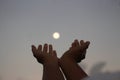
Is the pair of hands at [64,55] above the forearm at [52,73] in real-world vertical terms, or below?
above

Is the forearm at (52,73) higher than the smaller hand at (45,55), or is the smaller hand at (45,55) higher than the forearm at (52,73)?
the smaller hand at (45,55)

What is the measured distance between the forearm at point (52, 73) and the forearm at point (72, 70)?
0.06ft

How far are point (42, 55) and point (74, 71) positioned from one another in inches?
4.7

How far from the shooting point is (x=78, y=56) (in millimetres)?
625

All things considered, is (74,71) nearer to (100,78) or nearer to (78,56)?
(78,56)

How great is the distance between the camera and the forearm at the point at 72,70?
517 mm

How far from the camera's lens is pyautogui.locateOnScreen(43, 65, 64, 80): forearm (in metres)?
0.52

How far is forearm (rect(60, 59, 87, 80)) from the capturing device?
0.52 meters

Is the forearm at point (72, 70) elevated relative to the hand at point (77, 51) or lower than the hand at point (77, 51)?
lower

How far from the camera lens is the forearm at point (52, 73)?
516 millimetres

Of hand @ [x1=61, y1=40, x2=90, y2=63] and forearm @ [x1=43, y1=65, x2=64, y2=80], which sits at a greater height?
hand @ [x1=61, y1=40, x2=90, y2=63]

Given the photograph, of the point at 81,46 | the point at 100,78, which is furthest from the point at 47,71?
the point at 100,78

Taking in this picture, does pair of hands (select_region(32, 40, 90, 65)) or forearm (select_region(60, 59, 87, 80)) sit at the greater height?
pair of hands (select_region(32, 40, 90, 65))

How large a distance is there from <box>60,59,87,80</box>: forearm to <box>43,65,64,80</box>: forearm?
0.06 ft
